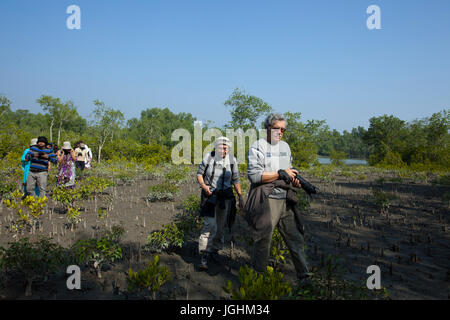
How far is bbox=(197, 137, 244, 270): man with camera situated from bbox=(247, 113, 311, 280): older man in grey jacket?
847mm

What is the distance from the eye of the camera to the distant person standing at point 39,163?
5.88 m

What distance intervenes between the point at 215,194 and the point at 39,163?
4.72 meters

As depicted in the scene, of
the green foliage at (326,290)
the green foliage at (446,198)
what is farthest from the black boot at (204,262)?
the green foliage at (446,198)

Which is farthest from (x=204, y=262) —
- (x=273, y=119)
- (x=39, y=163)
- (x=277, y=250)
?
(x=39, y=163)

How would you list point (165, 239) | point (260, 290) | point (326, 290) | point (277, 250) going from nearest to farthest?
1. point (260, 290)
2. point (326, 290)
3. point (277, 250)
4. point (165, 239)

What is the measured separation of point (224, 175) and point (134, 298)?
191cm

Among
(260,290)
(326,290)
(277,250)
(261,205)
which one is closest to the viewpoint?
(260,290)

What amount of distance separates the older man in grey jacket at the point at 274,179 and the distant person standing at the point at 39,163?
5.35 m

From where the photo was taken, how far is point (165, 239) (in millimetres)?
4207

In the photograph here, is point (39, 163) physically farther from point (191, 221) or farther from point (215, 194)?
point (215, 194)

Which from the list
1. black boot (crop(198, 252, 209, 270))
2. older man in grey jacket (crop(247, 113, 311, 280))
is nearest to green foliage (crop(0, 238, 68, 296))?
black boot (crop(198, 252, 209, 270))

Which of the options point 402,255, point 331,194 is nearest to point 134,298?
point 402,255

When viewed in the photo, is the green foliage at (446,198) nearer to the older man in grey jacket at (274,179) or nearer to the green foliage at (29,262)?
the older man in grey jacket at (274,179)

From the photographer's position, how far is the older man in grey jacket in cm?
289
